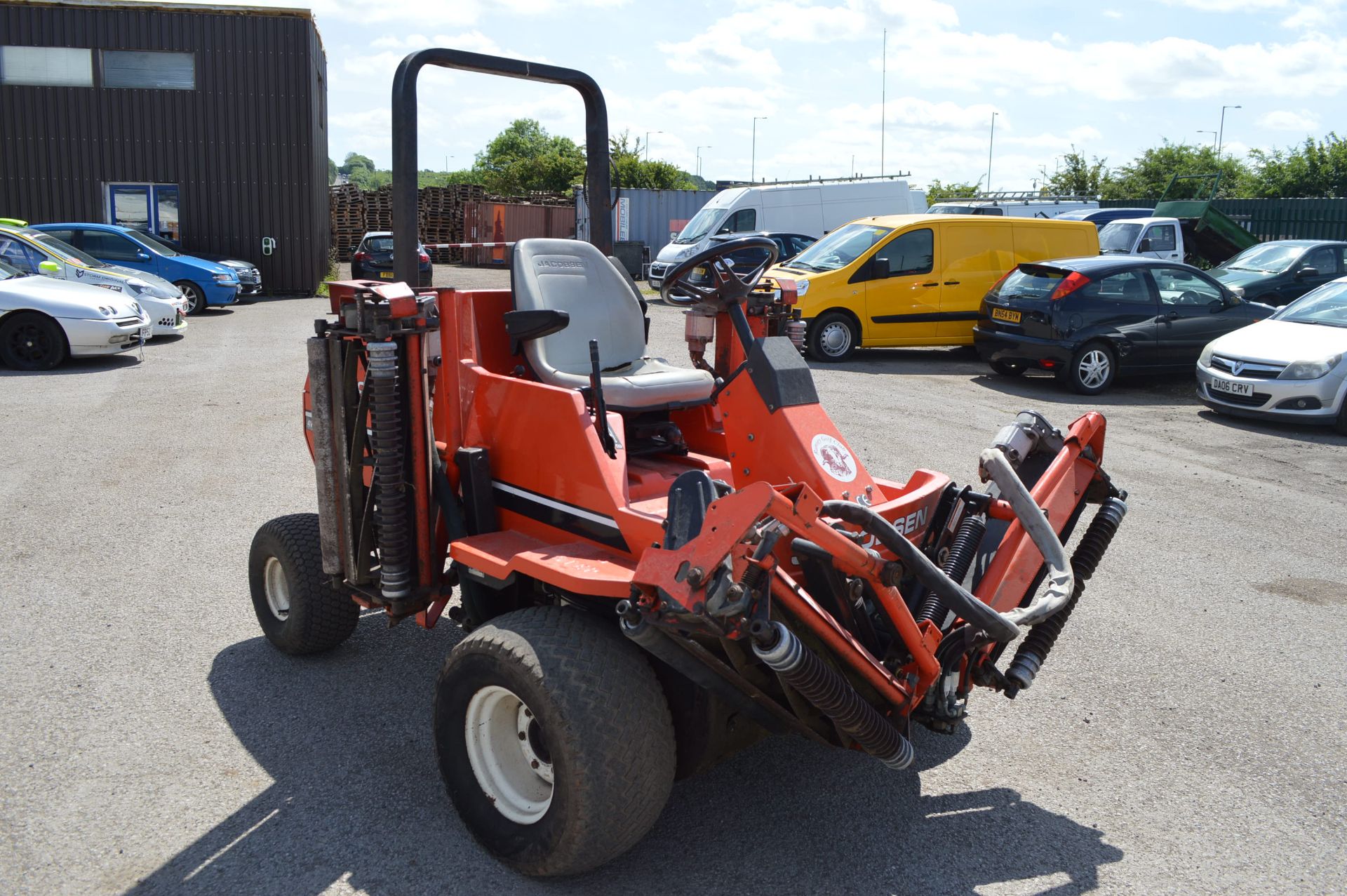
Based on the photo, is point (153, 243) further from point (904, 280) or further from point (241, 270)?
point (904, 280)

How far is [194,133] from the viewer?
22.5 metres

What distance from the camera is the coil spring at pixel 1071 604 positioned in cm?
336

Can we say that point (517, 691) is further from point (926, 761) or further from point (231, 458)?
point (231, 458)

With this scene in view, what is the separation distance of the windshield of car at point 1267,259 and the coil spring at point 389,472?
15704mm

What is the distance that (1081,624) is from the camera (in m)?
5.20

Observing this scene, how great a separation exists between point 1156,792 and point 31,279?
13.5m

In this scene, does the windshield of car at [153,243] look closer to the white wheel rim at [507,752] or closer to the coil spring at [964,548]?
the white wheel rim at [507,752]

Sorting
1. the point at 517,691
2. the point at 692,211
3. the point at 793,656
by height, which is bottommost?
the point at 517,691

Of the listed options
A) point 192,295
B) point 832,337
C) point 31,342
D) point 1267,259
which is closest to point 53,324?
point 31,342

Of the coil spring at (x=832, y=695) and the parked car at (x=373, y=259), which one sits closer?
the coil spring at (x=832, y=695)

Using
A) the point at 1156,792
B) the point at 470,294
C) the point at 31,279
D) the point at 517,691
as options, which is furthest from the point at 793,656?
the point at 31,279

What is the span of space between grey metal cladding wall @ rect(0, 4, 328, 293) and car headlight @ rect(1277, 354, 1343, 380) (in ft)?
63.5

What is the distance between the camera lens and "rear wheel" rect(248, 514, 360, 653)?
438cm

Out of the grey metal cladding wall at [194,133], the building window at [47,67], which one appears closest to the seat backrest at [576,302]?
the grey metal cladding wall at [194,133]
